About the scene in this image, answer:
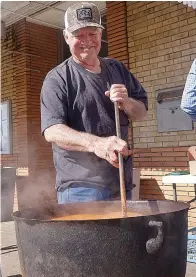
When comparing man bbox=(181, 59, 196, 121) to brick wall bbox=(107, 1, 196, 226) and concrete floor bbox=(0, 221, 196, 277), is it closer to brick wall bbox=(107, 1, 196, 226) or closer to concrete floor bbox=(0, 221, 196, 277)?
concrete floor bbox=(0, 221, 196, 277)

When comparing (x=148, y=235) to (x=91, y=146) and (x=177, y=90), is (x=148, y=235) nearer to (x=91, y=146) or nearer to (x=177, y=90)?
(x=91, y=146)

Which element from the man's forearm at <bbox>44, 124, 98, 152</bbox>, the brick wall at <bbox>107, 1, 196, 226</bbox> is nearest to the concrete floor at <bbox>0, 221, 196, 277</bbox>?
the brick wall at <bbox>107, 1, 196, 226</bbox>

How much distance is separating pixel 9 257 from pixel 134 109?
3812 mm

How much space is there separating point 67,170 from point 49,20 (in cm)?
682

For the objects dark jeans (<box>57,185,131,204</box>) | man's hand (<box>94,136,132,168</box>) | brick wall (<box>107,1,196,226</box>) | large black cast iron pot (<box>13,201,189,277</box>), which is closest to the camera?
large black cast iron pot (<box>13,201,189,277</box>)

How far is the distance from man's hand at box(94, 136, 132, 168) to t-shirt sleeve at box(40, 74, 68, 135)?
33 centimetres

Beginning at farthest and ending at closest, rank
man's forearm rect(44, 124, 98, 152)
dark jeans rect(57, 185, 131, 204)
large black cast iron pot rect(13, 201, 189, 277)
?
dark jeans rect(57, 185, 131, 204) < man's forearm rect(44, 124, 98, 152) < large black cast iron pot rect(13, 201, 189, 277)

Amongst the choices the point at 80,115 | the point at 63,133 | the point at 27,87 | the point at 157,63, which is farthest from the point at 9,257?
the point at 27,87

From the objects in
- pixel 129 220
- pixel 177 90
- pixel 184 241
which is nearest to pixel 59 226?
pixel 129 220

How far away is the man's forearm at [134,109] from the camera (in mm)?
2124

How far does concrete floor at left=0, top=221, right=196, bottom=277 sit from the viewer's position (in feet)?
14.6

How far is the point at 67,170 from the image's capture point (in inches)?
85.3

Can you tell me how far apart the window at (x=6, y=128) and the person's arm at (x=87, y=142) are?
22.9 feet

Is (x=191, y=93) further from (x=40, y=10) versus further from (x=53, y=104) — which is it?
(x=40, y=10)
